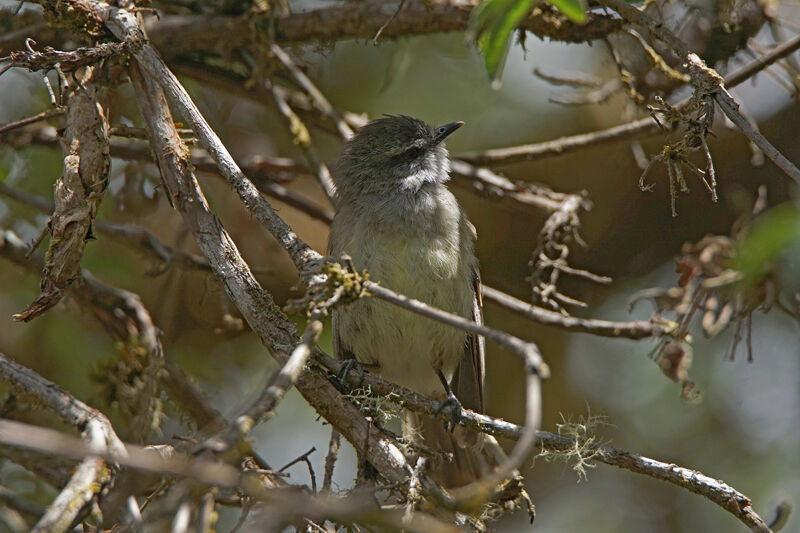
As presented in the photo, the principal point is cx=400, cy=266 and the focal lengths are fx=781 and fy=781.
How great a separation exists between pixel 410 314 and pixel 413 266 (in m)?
0.28

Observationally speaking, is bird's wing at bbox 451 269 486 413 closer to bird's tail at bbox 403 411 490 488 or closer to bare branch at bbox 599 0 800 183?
bird's tail at bbox 403 411 490 488

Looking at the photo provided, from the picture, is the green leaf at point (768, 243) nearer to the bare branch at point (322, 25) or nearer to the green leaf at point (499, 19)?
the green leaf at point (499, 19)

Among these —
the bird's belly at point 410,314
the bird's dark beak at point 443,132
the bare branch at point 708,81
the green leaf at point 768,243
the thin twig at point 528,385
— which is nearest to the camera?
the thin twig at point 528,385

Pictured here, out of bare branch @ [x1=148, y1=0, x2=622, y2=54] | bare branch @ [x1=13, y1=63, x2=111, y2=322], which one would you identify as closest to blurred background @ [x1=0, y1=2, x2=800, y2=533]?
bare branch @ [x1=148, y1=0, x2=622, y2=54]

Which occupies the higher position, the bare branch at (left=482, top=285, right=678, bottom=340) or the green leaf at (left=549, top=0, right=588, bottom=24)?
the green leaf at (left=549, top=0, right=588, bottom=24)

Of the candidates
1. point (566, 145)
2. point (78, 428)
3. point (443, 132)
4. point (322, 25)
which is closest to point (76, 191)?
point (78, 428)

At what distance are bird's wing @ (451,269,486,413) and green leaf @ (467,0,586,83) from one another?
6.75ft

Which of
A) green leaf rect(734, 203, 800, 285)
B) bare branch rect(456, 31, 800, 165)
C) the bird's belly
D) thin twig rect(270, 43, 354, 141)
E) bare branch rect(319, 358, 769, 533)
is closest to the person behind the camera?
green leaf rect(734, 203, 800, 285)

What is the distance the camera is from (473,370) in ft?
15.2

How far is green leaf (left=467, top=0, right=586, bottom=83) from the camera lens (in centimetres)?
212

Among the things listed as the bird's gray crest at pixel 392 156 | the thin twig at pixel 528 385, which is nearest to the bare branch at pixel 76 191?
the thin twig at pixel 528 385

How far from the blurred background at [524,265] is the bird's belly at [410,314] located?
869 millimetres

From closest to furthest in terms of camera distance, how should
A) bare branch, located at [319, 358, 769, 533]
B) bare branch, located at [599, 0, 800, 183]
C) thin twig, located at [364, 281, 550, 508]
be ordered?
thin twig, located at [364, 281, 550, 508] → bare branch, located at [599, 0, 800, 183] → bare branch, located at [319, 358, 769, 533]

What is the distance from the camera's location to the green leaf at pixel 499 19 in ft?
6.96
